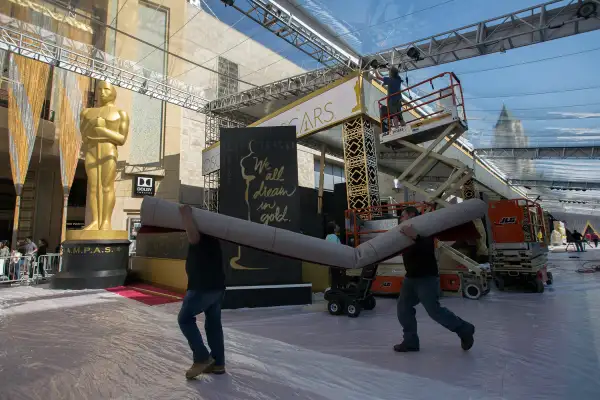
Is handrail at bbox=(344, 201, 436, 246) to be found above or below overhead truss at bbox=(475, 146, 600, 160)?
below

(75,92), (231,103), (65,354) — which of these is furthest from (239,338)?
(75,92)

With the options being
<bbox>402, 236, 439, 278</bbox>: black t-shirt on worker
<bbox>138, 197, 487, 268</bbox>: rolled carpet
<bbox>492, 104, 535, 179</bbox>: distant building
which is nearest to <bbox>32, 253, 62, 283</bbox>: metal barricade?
<bbox>138, 197, 487, 268</bbox>: rolled carpet

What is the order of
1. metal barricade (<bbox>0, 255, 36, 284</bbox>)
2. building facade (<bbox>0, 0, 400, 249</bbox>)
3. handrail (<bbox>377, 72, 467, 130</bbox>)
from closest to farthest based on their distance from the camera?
handrail (<bbox>377, 72, 467, 130</bbox>) → metal barricade (<bbox>0, 255, 36, 284</bbox>) → building facade (<bbox>0, 0, 400, 249</bbox>)

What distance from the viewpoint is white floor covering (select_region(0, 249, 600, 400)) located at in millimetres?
2445

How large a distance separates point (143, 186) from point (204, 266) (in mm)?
14426

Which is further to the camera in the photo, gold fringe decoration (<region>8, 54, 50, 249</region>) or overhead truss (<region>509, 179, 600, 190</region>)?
overhead truss (<region>509, 179, 600, 190</region>)

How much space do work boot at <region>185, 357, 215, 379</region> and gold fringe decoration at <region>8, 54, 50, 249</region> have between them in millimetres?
12665

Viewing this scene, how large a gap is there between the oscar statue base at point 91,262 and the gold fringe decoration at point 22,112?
4.80m

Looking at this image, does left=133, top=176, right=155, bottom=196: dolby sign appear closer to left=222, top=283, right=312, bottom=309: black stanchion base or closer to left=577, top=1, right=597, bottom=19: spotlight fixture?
left=222, top=283, right=312, bottom=309: black stanchion base

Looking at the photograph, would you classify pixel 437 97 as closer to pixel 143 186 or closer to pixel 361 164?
pixel 361 164

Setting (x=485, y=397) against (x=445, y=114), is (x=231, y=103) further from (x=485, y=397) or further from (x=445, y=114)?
(x=485, y=397)

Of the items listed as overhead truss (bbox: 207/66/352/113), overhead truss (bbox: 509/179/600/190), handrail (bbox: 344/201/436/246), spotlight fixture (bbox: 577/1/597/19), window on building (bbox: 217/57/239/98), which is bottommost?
handrail (bbox: 344/201/436/246)

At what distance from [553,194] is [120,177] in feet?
85.2

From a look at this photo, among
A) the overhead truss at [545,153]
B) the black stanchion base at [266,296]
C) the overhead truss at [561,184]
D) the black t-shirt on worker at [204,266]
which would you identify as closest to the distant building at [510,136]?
the overhead truss at [545,153]
